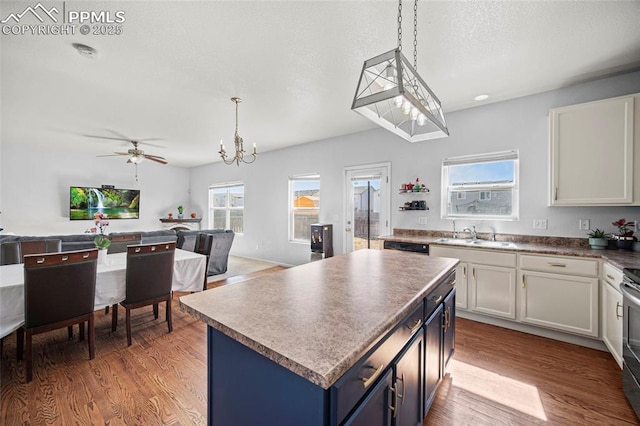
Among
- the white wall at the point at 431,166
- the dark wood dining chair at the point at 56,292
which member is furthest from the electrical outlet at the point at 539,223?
the dark wood dining chair at the point at 56,292

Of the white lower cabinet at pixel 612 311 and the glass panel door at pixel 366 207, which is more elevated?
the glass panel door at pixel 366 207

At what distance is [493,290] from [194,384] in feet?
9.72

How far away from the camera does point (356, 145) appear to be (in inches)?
180

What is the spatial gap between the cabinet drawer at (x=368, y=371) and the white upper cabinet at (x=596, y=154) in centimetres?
265

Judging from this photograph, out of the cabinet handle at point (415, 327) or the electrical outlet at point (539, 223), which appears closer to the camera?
the cabinet handle at point (415, 327)

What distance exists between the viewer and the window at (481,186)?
10.5 feet

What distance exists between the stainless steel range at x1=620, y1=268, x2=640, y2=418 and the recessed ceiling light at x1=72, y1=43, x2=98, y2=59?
4.40 metres

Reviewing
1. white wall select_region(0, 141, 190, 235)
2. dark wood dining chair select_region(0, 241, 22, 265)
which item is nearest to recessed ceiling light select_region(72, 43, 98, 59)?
dark wood dining chair select_region(0, 241, 22, 265)

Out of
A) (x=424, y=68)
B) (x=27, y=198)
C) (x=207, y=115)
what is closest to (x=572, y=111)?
(x=424, y=68)

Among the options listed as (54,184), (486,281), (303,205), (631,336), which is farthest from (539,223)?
(54,184)

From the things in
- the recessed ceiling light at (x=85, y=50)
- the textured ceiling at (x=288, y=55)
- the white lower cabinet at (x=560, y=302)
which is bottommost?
the white lower cabinet at (x=560, y=302)

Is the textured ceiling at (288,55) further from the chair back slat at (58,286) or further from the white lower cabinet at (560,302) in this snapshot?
the white lower cabinet at (560,302)

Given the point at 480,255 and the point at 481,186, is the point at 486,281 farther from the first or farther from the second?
the point at 481,186

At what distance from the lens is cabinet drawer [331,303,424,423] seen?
0.73 m
